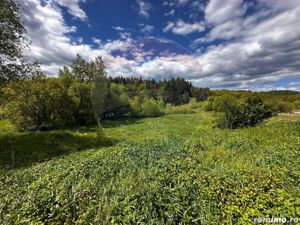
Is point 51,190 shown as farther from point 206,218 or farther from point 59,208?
point 206,218

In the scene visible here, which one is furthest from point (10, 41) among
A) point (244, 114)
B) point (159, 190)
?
point (244, 114)

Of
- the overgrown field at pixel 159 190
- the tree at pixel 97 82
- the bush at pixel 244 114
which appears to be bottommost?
the overgrown field at pixel 159 190

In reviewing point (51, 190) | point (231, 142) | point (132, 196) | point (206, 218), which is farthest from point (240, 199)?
point (231, 142)

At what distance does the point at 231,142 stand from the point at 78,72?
21466mm

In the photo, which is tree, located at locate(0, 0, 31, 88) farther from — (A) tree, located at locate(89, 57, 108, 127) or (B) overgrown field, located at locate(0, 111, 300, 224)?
(A) tree, located at locate(89, 57, 108, 127)

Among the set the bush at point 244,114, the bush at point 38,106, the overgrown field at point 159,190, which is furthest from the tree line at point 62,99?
the bush at point 244,114

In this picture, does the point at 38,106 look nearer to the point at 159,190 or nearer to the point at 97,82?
the point at 97,82

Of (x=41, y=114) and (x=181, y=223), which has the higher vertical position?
(x=41, y=114)

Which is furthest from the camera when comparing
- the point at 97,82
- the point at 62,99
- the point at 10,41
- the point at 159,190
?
the point at 97,82

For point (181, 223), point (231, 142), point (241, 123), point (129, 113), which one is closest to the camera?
point (181, 223)

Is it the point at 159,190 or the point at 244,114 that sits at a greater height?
the point at 244,114

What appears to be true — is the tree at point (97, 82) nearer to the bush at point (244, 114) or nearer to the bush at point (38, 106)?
the bush at point (38, 106)

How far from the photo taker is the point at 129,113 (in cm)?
3788

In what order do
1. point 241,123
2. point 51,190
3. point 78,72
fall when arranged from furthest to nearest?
point 78,72
point 241,123
point 51,190
